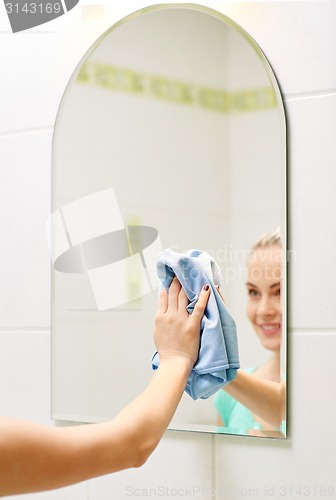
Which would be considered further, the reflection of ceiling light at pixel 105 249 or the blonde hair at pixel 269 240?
the reflection of ceiling light at pixel 105 249

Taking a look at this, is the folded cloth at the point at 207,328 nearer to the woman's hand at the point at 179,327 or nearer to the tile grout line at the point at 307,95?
the woman's hand at the point at 179,327

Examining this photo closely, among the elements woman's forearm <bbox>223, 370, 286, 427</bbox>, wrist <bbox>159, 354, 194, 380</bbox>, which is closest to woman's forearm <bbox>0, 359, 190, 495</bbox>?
wrist <bbox>159, 354, 194, 380</bbox>

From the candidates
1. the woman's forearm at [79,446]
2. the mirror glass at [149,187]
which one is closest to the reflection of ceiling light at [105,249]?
the mirror glass at [149,187]

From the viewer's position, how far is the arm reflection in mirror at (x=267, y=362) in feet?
4.22

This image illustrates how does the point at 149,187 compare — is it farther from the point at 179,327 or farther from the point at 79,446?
the point at 79,446

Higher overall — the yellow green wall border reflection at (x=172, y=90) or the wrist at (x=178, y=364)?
the yellow green wall border reflection at (x=172, y=90)

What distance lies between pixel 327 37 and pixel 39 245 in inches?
29.1

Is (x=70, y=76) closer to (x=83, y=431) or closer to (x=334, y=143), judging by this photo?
(x=334, y=143)

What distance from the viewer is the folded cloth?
1.06 metres

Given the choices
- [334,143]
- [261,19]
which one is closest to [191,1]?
[261,19]

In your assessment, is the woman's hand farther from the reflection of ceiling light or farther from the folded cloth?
the reflection of ceiling light

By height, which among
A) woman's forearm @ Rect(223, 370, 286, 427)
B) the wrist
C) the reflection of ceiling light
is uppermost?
the reflection of ceiling light

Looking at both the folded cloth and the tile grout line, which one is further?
the tile grout line

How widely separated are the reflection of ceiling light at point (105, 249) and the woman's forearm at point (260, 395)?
0.86 feet
